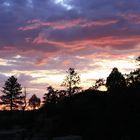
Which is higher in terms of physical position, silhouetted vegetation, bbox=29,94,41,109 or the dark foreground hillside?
silhouetted vegetation, bbox=29,94,41,109

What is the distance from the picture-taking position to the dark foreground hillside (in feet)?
129

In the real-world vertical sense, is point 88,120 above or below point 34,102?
below

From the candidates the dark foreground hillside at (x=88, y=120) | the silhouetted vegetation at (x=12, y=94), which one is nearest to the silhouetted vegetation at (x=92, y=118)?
the dark foreground hillside at (x=88, y=120)

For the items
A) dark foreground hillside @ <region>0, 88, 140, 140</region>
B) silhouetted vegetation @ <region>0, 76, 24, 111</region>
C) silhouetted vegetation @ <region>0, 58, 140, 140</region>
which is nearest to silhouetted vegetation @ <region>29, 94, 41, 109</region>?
silhouetted vegetation @ <region>0, 76, 24, 111</region>

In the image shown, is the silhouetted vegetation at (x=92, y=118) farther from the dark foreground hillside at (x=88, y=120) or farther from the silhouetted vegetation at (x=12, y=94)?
the silhouetted vegetation at (x=12, y=94)

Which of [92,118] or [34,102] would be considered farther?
[34,102]

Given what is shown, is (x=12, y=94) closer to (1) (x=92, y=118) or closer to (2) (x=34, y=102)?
(2) (x=34, y=102)

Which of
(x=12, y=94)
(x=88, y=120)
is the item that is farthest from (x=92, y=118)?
(x=12, y=94)

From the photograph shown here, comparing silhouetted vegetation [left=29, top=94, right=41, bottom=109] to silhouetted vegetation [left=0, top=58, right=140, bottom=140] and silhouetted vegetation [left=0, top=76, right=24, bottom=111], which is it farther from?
silhouetted vegetation [left=0, top=58, right=140, bottom=140]

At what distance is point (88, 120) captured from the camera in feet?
153

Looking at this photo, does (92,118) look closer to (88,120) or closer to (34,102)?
(88,120)

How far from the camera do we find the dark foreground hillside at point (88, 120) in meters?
39.2

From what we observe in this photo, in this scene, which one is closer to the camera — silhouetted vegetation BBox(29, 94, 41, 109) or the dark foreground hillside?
the dark foreground hillside

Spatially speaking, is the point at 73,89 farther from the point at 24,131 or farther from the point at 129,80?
the point at 24,131
